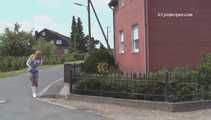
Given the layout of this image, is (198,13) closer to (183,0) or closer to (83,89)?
(183,0)

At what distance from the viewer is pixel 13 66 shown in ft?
209

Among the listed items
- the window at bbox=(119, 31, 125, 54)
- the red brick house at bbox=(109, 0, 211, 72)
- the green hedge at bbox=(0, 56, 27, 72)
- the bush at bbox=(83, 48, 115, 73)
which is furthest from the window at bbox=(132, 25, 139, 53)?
the green hedge at bbox=(0, 56, 27, 72)

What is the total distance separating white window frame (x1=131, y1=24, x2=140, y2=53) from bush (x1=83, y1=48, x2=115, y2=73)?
1.97 metres

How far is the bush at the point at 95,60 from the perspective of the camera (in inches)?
989

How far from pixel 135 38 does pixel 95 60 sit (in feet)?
8.61

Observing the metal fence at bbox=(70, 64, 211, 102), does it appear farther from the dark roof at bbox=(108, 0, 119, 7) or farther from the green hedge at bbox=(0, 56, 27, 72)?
the green hedge at bbox=(0, 56, 27, 72)

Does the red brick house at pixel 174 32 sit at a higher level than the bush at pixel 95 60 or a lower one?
higher

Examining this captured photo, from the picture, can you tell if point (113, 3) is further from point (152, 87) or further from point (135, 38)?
point (152, 87)

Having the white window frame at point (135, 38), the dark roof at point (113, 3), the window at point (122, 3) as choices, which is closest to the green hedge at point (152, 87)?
the white window frame at point (135, 38)

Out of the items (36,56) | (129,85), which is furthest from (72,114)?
(36,56)

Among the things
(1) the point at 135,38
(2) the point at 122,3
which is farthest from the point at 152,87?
(2) the point at 122,3

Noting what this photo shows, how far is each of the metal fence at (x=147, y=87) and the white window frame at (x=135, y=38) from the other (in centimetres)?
672

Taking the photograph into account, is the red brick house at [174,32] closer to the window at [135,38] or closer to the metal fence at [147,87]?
the window at [135,38]

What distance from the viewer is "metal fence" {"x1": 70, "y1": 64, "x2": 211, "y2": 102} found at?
15016mm
